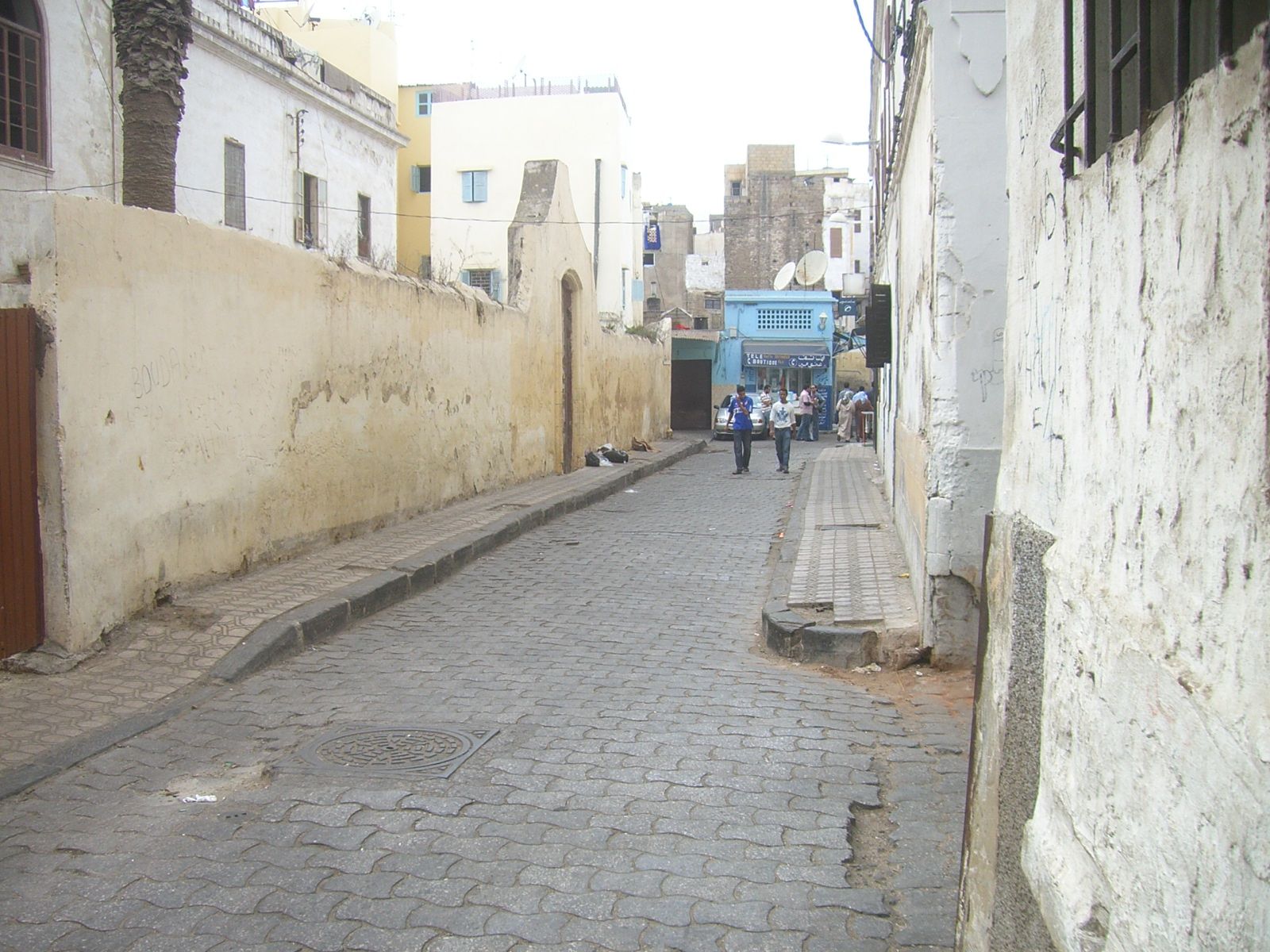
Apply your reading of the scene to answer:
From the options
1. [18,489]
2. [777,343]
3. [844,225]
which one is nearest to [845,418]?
[777,343]

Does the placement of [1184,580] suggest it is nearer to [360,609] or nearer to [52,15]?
[360,609]

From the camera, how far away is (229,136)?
18531 mm

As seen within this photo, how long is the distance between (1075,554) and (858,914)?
1652 mm

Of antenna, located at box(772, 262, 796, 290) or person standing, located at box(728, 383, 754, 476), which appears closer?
person standing, located at box(728, 383, 754, 476)

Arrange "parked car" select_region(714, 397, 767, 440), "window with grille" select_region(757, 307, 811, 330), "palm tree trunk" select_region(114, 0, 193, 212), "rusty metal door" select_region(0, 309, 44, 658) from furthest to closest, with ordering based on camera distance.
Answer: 1. "window with grille" select_region(757, 307, 811, 330)
2. "parked car" select_region(714, 397, 767, 440)
3. "palm tree trunk" select_region(114, 0, 193, 212)
4. "rusty metal door" select_region(0, 309, 44, 658)

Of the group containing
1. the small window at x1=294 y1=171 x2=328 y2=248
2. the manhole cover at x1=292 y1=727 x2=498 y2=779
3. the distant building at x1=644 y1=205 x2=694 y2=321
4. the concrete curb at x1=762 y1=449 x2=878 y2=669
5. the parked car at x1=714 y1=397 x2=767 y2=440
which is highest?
the distant building at x1=644 y1=205 x2=694 y2=321

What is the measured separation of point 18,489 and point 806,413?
1213 inches

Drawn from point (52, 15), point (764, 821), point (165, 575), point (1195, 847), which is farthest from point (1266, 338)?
point (52, 15)

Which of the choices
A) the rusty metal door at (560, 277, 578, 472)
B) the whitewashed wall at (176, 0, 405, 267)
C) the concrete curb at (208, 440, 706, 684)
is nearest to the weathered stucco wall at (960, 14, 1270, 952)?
the concrete curb at (208, 440, 706, 684)

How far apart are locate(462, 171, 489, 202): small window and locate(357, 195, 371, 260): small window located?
1593 cm

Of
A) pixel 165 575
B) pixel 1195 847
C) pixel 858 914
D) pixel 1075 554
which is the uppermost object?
pixel 1075 554

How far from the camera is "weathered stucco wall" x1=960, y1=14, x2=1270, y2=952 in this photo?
1411mm

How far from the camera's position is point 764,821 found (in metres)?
4.08

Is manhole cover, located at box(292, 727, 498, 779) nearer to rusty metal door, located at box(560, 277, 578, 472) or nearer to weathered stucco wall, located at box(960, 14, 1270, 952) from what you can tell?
weathered stucco wall, located at box(960, 14, 1270, 952)
